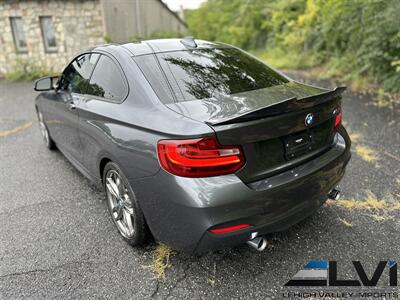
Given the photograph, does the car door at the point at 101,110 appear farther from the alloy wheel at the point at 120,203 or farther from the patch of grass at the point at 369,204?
the patch of grass at the point at 369,204

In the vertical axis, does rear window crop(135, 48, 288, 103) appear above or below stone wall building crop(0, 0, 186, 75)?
above

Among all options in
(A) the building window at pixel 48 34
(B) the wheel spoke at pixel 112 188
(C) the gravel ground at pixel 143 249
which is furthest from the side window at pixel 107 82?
(A) the building window at pixel 48 34

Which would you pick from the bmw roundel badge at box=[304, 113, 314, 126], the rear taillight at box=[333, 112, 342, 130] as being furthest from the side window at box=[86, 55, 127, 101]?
the rear taillight at box=[333, 112, 342, 130]

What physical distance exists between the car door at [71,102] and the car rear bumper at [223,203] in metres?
1.45

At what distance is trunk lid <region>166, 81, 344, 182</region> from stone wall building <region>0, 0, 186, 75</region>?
11.4 m

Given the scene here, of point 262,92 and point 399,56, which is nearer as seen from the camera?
point 262,92

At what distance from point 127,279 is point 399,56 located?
23.8 ft

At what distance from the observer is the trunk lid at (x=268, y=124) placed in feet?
6.60

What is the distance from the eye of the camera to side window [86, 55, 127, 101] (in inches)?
108

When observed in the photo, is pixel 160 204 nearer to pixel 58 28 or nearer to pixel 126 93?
pixel 126 93

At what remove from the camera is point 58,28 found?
12555mm

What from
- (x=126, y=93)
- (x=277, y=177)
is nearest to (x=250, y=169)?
(x=277, y=177)

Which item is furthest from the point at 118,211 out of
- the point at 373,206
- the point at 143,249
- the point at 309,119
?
the point at 373,206

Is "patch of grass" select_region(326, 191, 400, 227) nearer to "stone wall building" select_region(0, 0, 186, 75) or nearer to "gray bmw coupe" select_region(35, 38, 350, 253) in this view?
"gray bmw coupe" select_region(35, 38, 350, 253)
